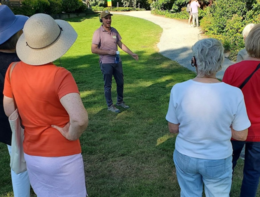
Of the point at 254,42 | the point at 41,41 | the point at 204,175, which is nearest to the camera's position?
the point at 41,41

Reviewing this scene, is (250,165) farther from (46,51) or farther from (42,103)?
(46,51)

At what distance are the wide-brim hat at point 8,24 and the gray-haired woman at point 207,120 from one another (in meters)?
1.53

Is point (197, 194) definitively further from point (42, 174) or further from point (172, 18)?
point (172, 18)

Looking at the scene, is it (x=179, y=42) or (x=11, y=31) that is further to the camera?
(x=179, y=42)

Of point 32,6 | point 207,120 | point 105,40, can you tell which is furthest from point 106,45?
point 32,6

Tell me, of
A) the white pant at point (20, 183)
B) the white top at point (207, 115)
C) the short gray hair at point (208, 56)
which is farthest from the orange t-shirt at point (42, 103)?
the short gray hair at point (208, 56)

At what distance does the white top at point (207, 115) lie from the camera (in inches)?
79.2

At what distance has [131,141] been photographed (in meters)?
4.68

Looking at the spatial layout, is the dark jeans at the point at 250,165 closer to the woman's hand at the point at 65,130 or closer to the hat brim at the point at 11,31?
the woman's hand at the point at 65,130

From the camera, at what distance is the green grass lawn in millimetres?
3541

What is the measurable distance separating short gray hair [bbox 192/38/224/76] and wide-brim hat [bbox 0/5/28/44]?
1614mm

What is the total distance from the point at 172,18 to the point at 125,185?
845 inches

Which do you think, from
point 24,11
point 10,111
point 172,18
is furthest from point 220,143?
point 172,18

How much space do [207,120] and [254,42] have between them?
2.94ft
